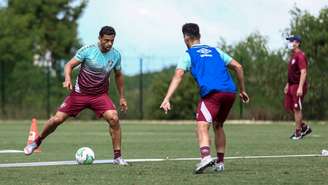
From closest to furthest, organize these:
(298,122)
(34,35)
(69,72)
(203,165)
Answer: (203,165) < (69,72) < (298,122) < (34,35)

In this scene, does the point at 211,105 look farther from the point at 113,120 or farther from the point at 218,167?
the point at 113,120

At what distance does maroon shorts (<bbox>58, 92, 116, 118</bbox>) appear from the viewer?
547 inches

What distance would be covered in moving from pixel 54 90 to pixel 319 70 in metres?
14.0

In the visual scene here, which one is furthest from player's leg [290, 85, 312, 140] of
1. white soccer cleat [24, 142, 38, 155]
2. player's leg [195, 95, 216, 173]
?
player's leg [195, 95, 216, 173]

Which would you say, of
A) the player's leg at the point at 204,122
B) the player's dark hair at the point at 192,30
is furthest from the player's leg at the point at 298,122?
the player's dark hair at the point at 192,30

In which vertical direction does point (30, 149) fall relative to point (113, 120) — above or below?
below

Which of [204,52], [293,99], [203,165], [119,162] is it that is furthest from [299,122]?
[203,165]

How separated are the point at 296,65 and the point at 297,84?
1.52 feet

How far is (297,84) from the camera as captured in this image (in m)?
21.1

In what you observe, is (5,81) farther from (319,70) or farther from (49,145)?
(49,145)

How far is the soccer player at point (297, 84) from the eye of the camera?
67.4ft

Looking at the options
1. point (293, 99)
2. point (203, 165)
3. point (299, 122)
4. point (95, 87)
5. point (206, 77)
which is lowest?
point (299, 122)

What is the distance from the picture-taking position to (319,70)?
124 ft

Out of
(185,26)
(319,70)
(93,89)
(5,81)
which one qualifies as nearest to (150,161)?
(93,89)
